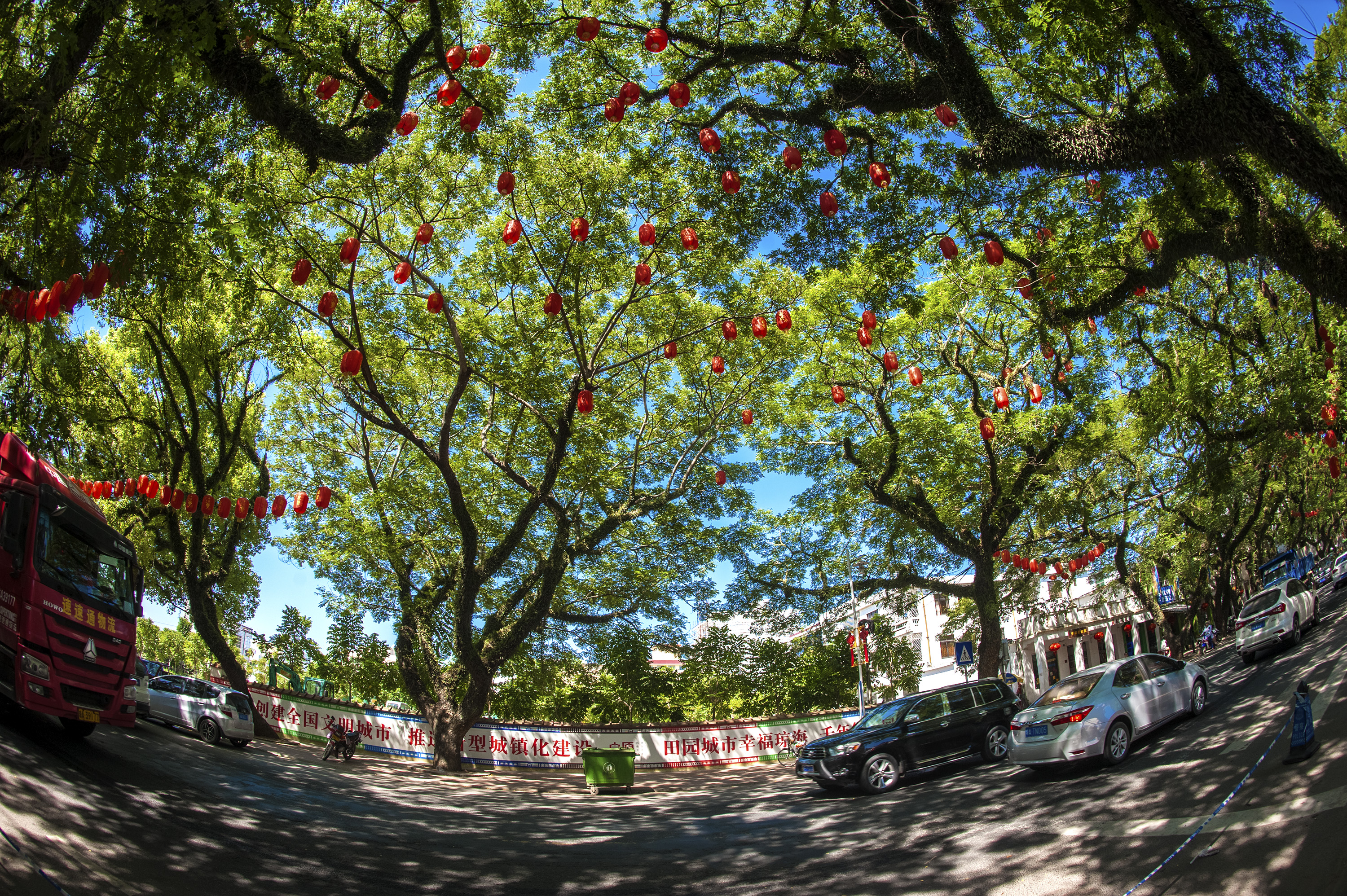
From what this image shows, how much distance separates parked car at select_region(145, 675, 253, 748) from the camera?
57.6 feet

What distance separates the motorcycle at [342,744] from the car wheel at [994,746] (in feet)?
50.2

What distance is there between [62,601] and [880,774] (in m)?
12.3

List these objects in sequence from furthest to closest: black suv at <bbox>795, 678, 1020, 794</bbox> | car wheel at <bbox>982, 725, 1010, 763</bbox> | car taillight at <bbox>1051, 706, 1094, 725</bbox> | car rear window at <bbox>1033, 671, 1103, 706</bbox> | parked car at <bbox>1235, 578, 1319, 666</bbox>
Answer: parked car at <bbox>1235, 578, 1319, 666</bbox>
car wheel at <bbox>982, 725, 1010, 763</bbox>
black suv at <bbox>795, 678, 1020, 794</bbox>
car rear window at <bbox>1033, 671, 1103, 706</bbox>
car taillight at <bbox>1051, 706, 1094, 725</bbox>

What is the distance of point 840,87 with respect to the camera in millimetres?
7727

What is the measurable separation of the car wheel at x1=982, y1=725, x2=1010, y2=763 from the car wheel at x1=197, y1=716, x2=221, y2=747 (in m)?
17.0

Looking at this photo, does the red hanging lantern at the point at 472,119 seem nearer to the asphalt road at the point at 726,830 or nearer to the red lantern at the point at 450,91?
the red lantern at the point at 450,91

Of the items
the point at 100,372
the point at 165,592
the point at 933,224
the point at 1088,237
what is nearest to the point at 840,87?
the point at 933,224

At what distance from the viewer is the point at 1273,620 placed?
18438mm

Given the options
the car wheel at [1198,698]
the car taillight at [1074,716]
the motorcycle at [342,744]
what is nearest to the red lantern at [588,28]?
the car taillight at [1074,716]

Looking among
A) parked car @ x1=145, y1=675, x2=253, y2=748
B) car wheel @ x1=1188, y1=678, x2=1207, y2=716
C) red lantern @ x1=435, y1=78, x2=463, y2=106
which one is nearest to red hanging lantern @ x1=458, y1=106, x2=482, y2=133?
red lantern @ x1=435, y1=78, x2=463, y2=106

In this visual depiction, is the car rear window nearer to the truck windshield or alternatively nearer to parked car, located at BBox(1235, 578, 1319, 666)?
parked car, located at BBox(1235, 578, 1319, 666)

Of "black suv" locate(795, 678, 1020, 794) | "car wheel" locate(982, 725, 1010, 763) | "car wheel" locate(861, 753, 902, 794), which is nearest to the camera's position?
"car wheel" locate(861, 753, 902, 794)

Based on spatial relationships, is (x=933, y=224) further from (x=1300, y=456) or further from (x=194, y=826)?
(x=1300, y=456)

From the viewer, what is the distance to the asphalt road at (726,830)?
6.24 m
